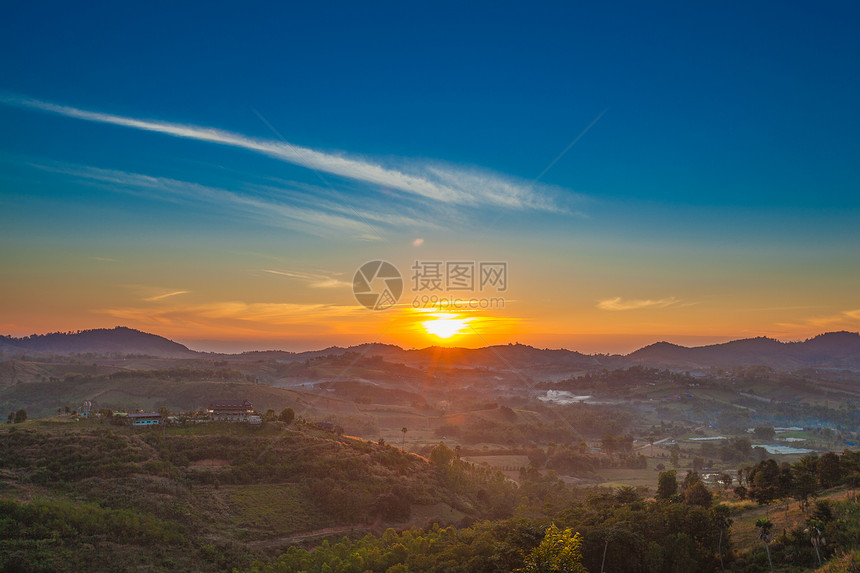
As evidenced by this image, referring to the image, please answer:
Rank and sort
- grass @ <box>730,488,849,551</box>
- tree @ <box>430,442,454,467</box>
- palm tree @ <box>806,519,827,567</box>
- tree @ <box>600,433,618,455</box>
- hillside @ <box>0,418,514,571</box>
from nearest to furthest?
palm tree @ <box>806,519,827,567</box> < grass @ <box>730,488,849,551</box> < hillside @ <box>0,418,514,571</box> < tree @ <box>430,442,454,467</box> < tree @ <box>600,433,618,455</box>

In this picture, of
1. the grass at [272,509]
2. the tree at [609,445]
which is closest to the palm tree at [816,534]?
the grass at [272,509]

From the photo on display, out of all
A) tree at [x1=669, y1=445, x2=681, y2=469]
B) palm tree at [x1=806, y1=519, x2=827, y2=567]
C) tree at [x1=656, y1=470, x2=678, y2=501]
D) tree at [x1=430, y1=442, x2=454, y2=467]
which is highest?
palm tree at [x1=806, y1=519, x2=827, y2=567]

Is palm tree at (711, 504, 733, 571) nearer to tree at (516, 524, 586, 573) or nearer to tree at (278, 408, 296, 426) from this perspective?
tree at (516, 524, 586, 573)

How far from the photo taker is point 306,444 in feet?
227

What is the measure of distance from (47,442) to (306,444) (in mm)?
29013

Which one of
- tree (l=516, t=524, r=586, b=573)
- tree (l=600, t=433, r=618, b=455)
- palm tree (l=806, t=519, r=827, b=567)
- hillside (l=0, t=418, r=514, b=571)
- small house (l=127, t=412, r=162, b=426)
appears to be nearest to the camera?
tree (l=516, t=524, r=586, b=573)

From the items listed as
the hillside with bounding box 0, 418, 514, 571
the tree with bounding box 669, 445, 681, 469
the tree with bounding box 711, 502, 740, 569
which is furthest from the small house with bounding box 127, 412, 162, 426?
the tree with bounding box 669, 445, 681, 469

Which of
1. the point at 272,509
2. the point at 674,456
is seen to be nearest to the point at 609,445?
the point at 674,456

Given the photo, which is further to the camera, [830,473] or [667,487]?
[667,487]

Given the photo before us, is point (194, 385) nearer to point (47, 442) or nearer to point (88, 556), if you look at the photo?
point (47, 442)

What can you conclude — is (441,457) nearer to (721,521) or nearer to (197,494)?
(197,494)

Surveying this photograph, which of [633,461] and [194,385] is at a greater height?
[194,385]

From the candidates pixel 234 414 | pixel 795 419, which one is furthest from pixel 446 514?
pixel 795 419

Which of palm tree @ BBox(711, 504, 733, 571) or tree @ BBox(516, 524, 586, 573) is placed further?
palm tree @ BBox(711, 504, 733, 571)
